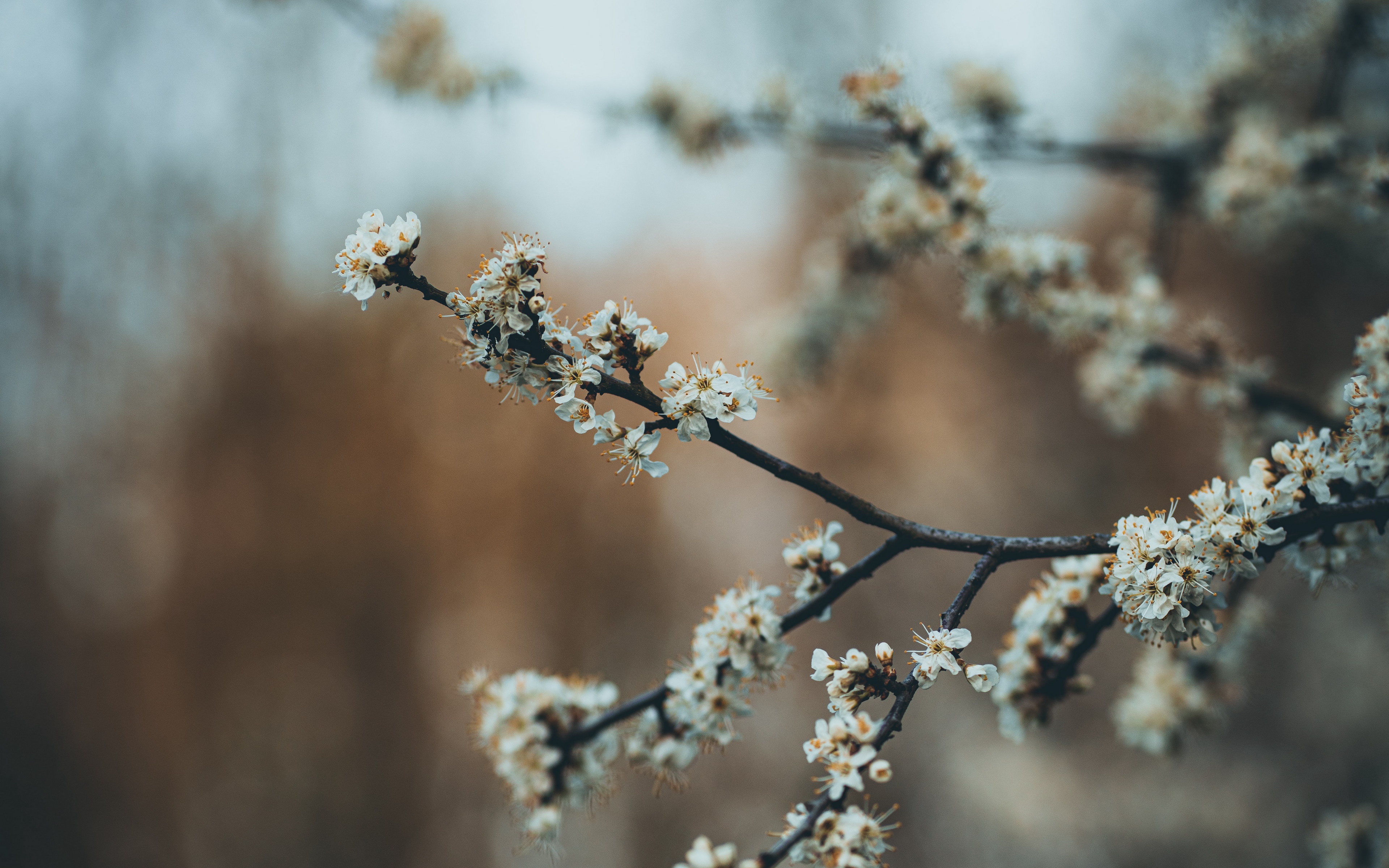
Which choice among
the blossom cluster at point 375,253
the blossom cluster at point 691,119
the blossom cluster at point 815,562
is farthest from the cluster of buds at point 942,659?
the blossom cluster at point 691,119

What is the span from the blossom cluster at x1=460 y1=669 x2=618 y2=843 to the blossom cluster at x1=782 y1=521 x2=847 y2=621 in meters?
0.57

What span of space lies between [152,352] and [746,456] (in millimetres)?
6777

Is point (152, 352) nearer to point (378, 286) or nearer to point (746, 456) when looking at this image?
point (378, 286)

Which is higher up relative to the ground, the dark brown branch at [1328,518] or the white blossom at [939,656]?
the dark brown branch at [1328,518]

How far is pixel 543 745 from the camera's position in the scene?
1.52 metres

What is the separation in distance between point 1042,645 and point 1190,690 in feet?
2.93

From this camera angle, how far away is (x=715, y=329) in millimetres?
7113

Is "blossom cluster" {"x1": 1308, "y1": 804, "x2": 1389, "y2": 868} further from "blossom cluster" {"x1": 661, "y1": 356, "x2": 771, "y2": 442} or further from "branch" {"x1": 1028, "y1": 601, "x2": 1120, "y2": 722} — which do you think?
"blossom cluster" {"x1": 661, "y1": 356, "x2": 771, "y2": 442}

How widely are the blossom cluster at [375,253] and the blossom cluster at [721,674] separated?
2.65 feet

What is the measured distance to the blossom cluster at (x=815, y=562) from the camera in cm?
134

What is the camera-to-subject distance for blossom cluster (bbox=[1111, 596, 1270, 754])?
197cm

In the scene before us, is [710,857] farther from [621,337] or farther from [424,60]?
[424,60]

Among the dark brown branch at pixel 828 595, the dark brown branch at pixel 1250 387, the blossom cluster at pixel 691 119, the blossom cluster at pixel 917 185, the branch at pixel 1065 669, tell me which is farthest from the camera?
the blossom cluster at pixel 691 119

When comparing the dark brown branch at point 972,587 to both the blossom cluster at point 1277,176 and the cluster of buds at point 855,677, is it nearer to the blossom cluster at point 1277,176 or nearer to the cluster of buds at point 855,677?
the cluster of buds at point 855,677
